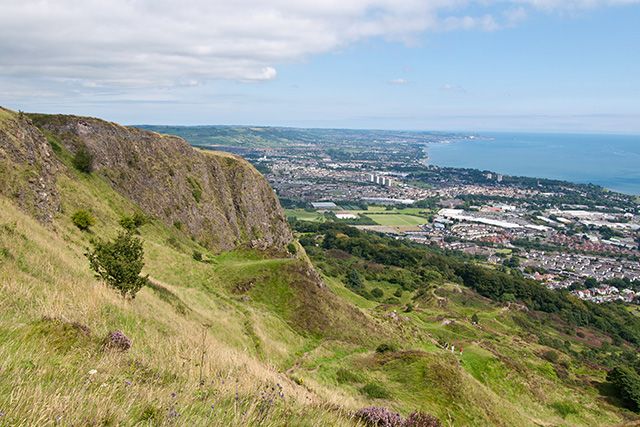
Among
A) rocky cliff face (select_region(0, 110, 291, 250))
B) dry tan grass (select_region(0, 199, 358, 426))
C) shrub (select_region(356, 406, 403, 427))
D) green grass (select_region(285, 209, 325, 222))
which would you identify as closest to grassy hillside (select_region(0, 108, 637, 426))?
dry tan grass (select_region(0, 199, 358, 426))

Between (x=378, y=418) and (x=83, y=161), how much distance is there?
1769 inches

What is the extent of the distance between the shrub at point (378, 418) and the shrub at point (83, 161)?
4414 cm

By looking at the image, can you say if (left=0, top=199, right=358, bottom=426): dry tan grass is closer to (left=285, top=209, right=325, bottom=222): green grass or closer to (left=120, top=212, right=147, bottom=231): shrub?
(left=120, top=212, right=147, bottom=231): shrub

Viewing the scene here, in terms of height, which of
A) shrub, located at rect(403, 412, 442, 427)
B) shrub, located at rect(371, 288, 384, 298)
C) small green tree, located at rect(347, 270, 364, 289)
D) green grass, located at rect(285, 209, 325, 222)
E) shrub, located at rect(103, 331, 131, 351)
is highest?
shrub, located at rect(103, 331, 131, 351)

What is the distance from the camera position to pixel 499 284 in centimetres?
9944

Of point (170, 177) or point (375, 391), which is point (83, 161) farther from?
point (375, 391)

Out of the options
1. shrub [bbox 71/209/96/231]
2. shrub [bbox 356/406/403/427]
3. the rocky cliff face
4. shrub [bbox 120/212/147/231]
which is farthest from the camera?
shrub [bbox 120/212/147/231]

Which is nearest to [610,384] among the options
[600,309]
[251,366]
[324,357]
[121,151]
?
[324,357]

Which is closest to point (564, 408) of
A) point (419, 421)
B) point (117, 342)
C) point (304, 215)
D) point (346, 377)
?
point (346, 377)

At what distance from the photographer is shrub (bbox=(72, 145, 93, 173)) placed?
4399cm

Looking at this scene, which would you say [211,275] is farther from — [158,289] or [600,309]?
[600,309]

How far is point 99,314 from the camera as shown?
32.3ft

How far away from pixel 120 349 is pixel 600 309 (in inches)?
4332

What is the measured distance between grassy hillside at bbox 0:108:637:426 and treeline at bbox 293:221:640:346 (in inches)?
1307
